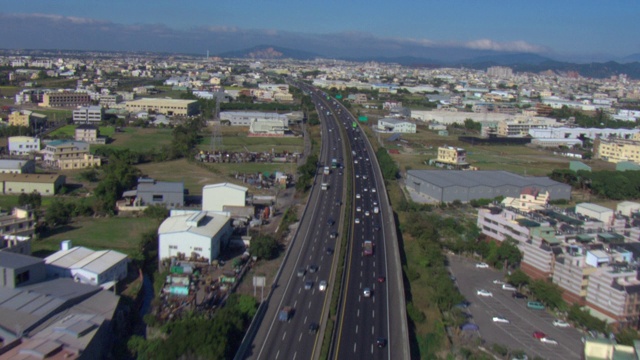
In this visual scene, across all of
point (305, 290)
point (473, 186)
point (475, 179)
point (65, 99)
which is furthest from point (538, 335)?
point (65, 99)

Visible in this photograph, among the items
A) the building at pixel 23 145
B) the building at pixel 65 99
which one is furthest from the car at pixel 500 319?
the building at pixel 65 99

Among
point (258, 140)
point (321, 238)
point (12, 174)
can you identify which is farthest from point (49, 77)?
point (321, 238)

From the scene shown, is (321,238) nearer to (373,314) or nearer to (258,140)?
(373,314)

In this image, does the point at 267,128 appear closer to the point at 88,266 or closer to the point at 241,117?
the point at 241,117

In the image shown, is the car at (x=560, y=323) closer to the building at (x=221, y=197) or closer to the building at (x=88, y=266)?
the building at (x=88, y=266)

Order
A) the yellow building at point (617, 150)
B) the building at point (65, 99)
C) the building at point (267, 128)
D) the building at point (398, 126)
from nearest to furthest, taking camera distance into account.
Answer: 1. the yellow building at point (617, 150)
2. the building at point (267, 128)
3. the building at point (398, 126)
4. the building at point (65, 99)

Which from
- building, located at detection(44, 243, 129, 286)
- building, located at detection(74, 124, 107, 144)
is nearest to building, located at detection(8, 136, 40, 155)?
building, located at detection(74, 124, 107, 144)
